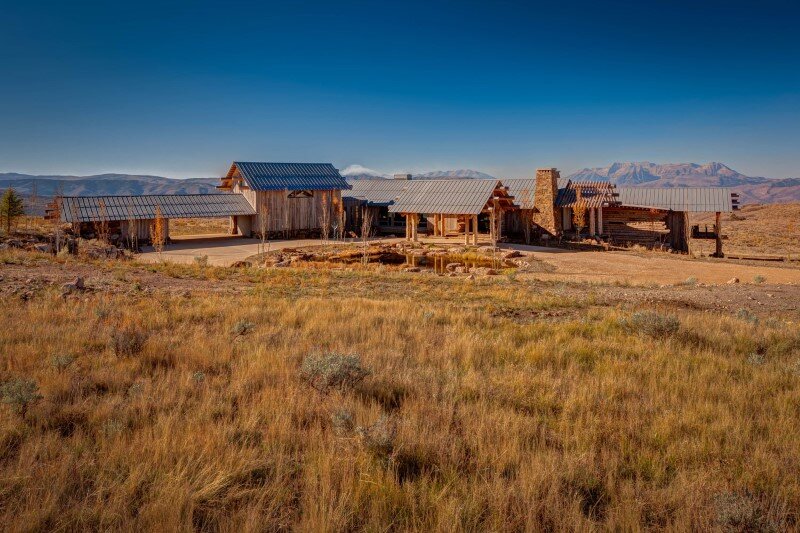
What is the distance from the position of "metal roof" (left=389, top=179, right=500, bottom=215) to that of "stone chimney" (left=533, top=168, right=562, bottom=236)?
3769mm

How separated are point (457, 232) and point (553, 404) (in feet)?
99.2

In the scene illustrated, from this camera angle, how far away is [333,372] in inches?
226

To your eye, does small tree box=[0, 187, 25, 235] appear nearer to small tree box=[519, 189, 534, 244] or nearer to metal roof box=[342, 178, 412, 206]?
metal roof box=[342, 178, 412, 206]

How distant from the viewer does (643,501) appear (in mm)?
3717

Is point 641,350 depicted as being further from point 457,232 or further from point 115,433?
point 457,232

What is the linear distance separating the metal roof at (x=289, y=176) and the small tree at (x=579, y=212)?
50.4 ft

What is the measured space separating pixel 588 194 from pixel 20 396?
33324mm

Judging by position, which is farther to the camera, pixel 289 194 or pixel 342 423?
pixel 289 194

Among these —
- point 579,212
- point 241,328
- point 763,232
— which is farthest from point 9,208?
point 763,232

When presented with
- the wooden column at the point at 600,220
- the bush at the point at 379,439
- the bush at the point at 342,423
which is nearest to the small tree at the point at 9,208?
the bush at the point at 342,423

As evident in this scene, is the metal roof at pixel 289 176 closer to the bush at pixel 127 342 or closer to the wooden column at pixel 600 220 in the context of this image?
the wooden column at pixel 600 220

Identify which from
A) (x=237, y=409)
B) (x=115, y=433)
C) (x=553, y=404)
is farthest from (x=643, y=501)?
(x=115, y=433)

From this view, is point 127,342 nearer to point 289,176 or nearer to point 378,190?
point 289,176

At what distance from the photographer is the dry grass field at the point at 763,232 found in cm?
3500
